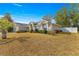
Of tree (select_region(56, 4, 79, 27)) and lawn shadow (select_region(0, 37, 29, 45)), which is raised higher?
tree (select_region(56, 4, 79, 27))

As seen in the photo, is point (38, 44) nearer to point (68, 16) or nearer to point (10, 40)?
point (10, 40)

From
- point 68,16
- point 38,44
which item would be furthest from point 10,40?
point 68,16

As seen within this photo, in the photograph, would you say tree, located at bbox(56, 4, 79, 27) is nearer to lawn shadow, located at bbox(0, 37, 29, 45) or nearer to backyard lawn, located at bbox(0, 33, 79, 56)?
backyard lawn, located at bbox(0, 33, 79, 56)

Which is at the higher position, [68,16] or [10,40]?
[68,16]

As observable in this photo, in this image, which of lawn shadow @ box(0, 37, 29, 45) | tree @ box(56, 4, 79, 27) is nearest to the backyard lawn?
lawn shadow @ box(0, 37, 29, 45)
